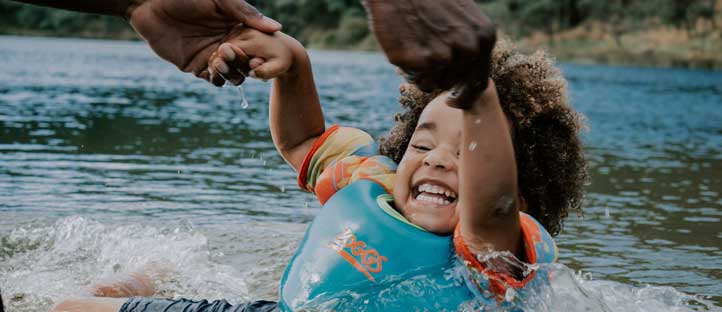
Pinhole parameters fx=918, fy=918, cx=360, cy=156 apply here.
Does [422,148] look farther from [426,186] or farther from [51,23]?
[51,23]

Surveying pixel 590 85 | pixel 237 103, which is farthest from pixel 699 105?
pixel 237 103

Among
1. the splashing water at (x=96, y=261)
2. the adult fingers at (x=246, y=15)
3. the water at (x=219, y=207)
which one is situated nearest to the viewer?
the adult fingers at (x=246, y=15)

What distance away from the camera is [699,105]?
87.7 feet

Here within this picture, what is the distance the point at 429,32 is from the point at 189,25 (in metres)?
1.14

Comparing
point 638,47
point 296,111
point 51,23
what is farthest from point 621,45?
point 296,111

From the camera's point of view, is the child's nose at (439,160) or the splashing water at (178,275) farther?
the splashing water at (178,275)

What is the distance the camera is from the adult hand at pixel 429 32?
2.26 metres

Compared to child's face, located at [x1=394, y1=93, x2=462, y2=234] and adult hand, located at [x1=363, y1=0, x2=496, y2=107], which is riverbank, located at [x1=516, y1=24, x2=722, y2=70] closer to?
child's face, located at [x1=394, y1=93, x2=462, y2=234]

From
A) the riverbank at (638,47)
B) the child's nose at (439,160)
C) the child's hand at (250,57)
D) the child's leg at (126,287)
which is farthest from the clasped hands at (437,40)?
the riverbank at (638,47)

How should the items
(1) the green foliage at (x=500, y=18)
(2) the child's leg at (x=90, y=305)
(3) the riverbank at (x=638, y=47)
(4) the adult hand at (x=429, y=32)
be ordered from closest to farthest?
(4) the adult hand at (x=429, y=32), (2) the child's leg at (x=90, y=305), (3) the riverbank at (x=638, y=47), (1) the green foliage at (x=500, y=18)

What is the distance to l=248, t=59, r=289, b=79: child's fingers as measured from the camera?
10.4ft

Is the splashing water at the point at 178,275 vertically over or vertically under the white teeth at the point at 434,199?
under

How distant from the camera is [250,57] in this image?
319cm

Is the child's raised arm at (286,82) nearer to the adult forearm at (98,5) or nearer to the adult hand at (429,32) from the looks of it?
the adult forearm at (98,5)
